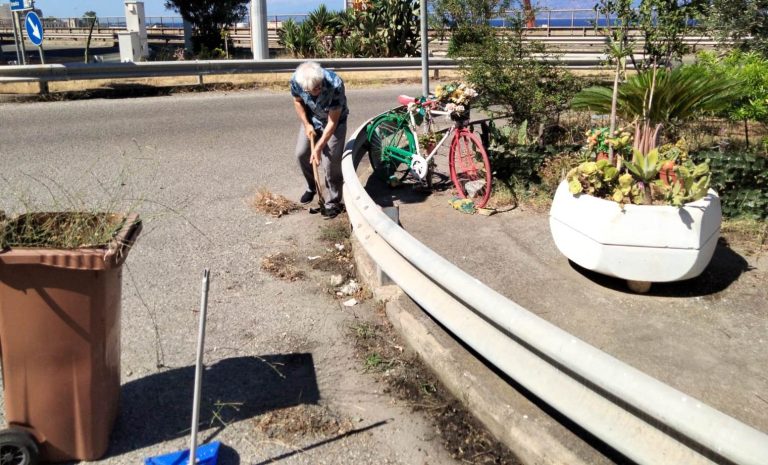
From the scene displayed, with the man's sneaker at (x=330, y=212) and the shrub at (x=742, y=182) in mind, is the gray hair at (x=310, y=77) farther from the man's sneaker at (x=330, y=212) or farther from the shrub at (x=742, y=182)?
the shrub at (x=742, y=182)

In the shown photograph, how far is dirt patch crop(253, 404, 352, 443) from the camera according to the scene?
3.35m

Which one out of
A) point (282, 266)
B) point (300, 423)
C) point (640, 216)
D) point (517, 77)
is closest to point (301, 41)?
point (517, 77)

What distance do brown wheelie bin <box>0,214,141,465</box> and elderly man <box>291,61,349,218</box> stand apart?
11.5ft

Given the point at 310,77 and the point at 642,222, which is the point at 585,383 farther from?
the point at 310,77

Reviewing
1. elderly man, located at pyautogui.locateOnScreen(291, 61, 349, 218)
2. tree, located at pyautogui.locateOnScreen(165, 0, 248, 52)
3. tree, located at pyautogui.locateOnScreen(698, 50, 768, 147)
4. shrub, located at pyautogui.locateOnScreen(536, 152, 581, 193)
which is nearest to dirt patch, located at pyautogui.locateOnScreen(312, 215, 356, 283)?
elderly man, located at pyautogui.locateOnScreen(291, 61, 349, 218)

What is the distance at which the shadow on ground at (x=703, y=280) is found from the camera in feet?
14.7

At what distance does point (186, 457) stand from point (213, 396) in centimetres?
56

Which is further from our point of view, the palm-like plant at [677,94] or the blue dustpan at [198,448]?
the palm-like plant at [677,94]

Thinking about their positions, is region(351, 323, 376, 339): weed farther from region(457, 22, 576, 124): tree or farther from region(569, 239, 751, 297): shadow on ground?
region(457, 22, 576, 124): tree

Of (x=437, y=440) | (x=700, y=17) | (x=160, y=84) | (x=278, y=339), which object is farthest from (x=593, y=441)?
(x=160, y=84)

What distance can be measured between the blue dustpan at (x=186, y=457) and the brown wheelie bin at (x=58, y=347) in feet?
0.95

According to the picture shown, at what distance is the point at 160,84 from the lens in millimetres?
14664

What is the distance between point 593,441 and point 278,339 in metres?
2.07

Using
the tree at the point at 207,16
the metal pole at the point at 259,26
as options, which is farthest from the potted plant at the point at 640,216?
the tree at the point at 207,16
